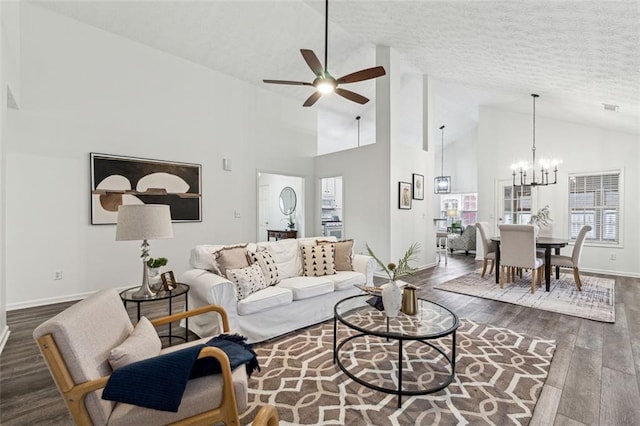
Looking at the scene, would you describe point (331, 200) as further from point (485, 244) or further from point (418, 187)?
point (485, 244)

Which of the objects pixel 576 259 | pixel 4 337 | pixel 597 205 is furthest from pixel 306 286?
pixel 597 205

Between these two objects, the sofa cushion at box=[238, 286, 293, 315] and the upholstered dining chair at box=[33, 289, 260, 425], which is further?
the sofa cushion at box=[238, 286, 293, 315]

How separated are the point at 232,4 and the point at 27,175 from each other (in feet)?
11.0

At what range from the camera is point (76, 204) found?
3.82 m

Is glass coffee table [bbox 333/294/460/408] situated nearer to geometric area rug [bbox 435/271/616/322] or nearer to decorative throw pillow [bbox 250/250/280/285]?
decorative throw pillow [bbox 250/250/280/285]


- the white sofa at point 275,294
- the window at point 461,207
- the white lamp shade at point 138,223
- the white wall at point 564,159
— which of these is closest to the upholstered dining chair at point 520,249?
the white wall at point 564,159

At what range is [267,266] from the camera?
3012mm

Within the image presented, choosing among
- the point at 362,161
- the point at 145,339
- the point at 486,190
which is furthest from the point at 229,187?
the point at 486,190

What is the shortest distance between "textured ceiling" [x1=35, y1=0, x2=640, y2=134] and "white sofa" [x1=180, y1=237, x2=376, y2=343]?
2909 mm

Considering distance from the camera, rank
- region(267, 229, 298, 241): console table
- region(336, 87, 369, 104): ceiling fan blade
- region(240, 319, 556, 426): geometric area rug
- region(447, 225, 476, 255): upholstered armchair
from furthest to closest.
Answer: region(447, 225, 476, 255): upholstered armchair < region(267, 229, 298, 241): console table < region(336, 87, 369, 104): ceiling fan blade < region(240, 319, 556, 426): geometric area rug

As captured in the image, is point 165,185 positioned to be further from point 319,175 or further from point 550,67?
point 550,67

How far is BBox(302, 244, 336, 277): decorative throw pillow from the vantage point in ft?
11.1

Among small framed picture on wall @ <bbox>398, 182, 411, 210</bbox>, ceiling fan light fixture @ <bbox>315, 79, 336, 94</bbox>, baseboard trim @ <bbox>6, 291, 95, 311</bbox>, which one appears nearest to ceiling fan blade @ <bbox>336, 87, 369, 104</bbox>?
ceiling fan light fixture @ <bbox>315, 79, 336, 94</bbox>

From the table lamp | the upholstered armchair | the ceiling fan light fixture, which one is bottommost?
the upholstered armchair
